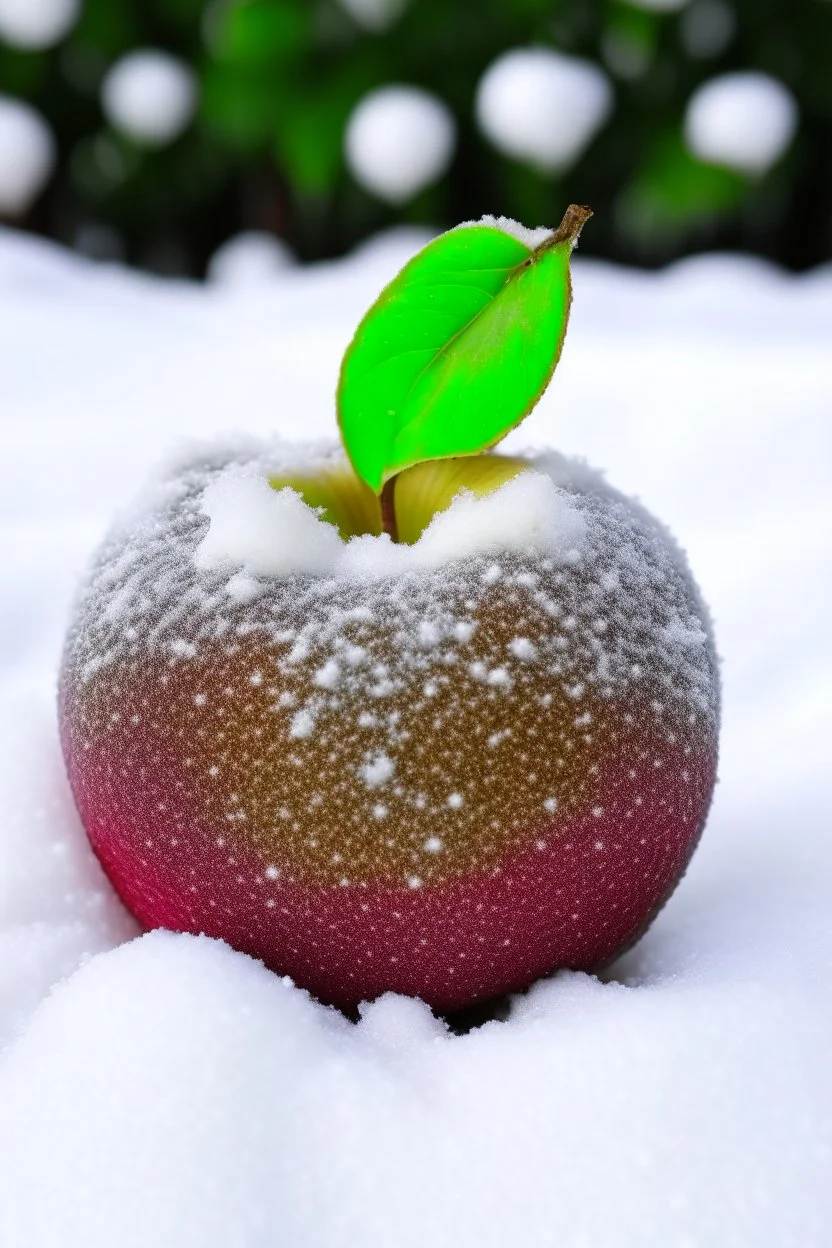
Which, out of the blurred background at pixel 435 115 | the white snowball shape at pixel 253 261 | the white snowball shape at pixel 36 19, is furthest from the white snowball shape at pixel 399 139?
the white snowball shape at pixel 36 19

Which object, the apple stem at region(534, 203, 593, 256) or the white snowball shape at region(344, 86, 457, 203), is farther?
the white snowball shape at region(344, 86, 457, 203)

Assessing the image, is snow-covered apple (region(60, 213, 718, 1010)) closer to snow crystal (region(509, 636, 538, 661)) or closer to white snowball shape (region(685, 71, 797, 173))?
snow crystal (region(509, 636, 538, 661))

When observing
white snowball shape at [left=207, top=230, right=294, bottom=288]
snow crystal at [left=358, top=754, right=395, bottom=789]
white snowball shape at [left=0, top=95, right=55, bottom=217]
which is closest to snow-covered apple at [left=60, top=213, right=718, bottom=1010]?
Answer: snow crystal at [left=358, top=754, right=395, bottom=789]

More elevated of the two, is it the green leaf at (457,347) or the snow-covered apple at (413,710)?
the green leaf at (457,347)

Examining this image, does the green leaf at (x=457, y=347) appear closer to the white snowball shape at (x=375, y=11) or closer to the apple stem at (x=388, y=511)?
the apple stem at (x=388, y=511)

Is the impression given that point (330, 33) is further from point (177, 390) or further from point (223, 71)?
point (177, 390)

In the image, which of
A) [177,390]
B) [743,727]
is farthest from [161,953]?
[177,390]

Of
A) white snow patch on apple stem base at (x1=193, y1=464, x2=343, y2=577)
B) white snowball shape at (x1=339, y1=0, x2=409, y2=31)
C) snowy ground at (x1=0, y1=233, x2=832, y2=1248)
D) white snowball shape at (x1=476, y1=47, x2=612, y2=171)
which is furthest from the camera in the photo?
white snowball shape at (x1=339, y1=0, x2=409, y2=31)
